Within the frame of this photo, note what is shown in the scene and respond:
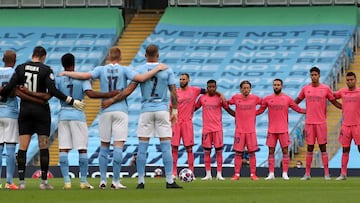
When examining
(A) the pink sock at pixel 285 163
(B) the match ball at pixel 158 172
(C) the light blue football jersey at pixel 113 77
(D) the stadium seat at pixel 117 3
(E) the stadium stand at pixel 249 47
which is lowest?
(B) the match ball at pixel 158 172

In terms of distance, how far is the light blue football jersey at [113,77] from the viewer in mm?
21969

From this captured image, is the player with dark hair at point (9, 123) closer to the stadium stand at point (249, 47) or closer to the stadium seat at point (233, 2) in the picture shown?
the stadium stand at point (249, 47)

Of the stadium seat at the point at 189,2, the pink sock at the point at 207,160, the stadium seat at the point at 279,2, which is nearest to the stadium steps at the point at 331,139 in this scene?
the stadium seat at the point at 279,2

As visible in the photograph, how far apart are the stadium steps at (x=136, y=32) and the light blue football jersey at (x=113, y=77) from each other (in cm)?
2502

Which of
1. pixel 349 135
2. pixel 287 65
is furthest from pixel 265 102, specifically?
pixel 287 65

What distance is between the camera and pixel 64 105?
22188 millimetres

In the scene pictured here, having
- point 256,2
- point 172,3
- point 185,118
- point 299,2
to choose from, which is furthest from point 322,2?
point 185,118

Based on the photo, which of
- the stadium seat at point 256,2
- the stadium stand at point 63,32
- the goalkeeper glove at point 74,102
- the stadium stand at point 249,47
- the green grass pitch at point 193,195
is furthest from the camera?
the stadium seat at point 256,2

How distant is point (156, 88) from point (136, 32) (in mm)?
27459

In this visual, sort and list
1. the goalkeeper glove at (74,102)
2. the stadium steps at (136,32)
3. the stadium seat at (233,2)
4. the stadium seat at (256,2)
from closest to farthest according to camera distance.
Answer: the goalkeeper glove at (74,102), the stadium steps at (136,32), the stadium seat at (256,2), the stadium seat at (233,2)

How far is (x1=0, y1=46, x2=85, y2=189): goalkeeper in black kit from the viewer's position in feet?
71.7

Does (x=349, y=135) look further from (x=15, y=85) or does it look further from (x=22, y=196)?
(x=22, y=196)

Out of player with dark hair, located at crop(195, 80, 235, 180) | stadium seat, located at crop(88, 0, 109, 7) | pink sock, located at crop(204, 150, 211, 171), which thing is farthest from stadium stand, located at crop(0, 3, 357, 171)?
pink sock, located at crop(204, 150, 211, 171)

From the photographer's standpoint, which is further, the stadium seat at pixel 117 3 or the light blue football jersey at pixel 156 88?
the stadium seat at pixel 117 3
